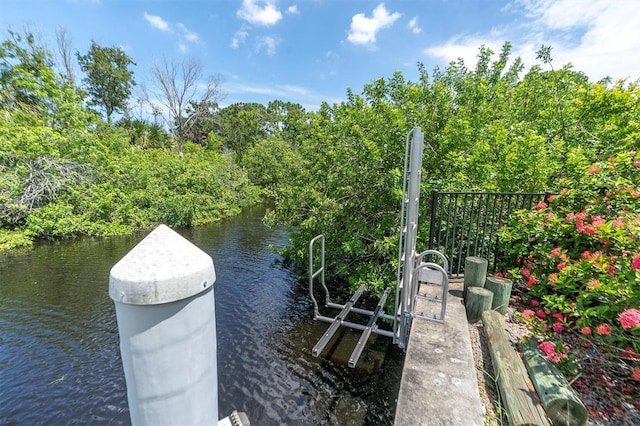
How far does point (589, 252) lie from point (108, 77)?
32074mm

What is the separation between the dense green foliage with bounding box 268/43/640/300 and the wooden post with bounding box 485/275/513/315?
1859mm

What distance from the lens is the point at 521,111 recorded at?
7.39 meters

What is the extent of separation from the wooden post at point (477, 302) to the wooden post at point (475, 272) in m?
0.16

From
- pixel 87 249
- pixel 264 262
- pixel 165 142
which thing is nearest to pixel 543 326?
pixel 264 262

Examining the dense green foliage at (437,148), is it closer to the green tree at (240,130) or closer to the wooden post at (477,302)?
the wooden post at (477,302)

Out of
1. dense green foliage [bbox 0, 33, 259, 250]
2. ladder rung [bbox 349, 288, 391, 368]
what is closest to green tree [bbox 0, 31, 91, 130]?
dense green foliage [bbox 0, 33, 259, 250]

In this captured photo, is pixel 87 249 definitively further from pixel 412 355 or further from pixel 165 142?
pixel 165 142

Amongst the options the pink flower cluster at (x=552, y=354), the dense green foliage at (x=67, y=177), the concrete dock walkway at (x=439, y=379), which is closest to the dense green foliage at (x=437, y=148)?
the concrete dock walkway at (x=439, y=379)

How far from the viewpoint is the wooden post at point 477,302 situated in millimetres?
3195

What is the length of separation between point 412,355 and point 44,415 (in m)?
4.43

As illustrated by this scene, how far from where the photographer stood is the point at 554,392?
1.95m

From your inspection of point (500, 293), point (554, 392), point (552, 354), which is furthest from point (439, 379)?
point (500, 293)

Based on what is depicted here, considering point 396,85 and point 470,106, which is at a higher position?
point 396,85

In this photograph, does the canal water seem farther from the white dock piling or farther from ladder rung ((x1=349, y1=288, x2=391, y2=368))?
the white dock piling
